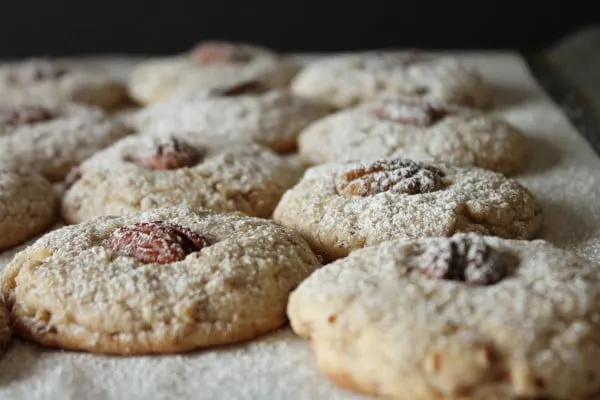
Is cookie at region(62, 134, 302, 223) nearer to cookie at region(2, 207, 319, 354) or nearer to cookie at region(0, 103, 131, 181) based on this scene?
cookie at region(0, 103, 131, 181)

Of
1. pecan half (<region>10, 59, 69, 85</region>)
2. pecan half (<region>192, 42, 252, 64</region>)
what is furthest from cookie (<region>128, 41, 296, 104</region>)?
pecan half (<region>10, 59, 69, 85</region>)

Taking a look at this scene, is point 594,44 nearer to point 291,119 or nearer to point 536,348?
point 291,119

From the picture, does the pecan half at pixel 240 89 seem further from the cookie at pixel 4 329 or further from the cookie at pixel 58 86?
the cookie at pixel 4 329

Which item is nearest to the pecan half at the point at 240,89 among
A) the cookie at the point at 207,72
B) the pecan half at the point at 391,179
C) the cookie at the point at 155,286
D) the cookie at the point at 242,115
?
the cookie at the point at 242,115

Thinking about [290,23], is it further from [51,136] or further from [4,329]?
[4,329]

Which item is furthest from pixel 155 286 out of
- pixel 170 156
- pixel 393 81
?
pixel 393 81

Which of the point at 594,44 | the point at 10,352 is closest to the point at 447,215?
the point at 10,352

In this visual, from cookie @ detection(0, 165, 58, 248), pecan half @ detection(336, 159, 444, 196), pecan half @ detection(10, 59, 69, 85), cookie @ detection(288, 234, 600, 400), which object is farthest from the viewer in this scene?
pecan half @ detection(10, 59, 69, 85)
